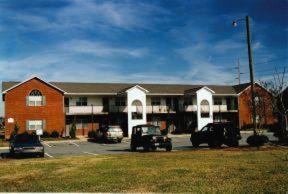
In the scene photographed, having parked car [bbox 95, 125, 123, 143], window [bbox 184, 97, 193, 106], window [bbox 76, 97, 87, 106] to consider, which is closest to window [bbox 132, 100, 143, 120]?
window [bbox 76, 97, 87, 106]

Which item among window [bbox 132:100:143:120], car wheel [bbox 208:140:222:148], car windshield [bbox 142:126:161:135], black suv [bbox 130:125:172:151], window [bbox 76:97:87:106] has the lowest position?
car wheel [bbox 208:140:222:148]

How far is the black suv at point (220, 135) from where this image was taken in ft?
93.1

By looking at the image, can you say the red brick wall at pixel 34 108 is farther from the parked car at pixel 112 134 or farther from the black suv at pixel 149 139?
the black suv at pixel 149 139

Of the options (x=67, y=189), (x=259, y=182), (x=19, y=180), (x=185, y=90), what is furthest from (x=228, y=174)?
(x=185, y=90)

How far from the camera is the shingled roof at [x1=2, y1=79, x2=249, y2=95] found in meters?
51.8

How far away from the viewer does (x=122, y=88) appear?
182 ft

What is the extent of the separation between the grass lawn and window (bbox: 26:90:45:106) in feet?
105

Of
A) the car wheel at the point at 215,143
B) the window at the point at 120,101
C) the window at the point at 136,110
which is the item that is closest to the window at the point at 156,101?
the window at the point at 136,110

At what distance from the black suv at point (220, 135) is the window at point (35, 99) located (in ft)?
80.6

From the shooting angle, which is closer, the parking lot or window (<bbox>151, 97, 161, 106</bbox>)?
the parking lot

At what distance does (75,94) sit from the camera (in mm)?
50781

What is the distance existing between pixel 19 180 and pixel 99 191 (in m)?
3.60

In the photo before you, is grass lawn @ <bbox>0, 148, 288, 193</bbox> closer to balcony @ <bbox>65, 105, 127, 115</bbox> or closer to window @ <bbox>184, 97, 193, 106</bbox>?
balcony @ <bbox>65, 105, 127, 115</bbox>

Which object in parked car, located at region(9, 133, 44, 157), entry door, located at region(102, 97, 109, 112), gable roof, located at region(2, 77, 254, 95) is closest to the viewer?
parked car, located at region(9, 133, 44, 157)
